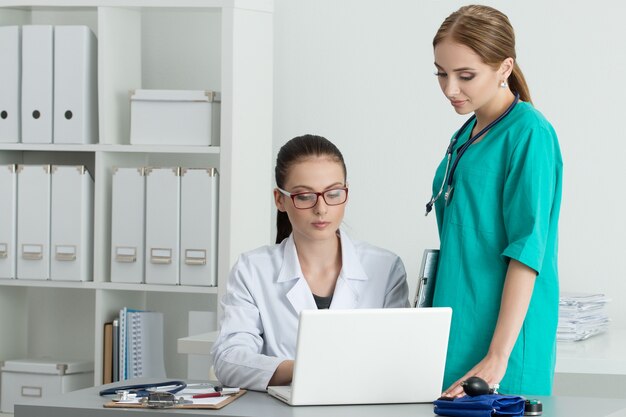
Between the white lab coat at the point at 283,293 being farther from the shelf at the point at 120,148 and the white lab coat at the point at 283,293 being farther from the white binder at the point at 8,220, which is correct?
the white binder at the point at 8,220

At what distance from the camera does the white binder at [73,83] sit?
A: 11.4 ft

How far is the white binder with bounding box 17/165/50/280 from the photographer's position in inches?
138

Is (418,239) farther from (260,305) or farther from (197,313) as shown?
(260,305)

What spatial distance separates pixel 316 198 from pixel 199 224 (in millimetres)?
1470

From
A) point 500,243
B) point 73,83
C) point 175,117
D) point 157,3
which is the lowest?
point 500,243

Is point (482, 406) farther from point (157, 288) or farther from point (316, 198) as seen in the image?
point (157, 288)

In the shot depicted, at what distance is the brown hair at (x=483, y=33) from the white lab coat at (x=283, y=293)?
0.45 meters

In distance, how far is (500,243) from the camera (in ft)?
6.38

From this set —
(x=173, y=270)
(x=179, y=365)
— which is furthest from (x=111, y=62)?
(x=179, y=365)

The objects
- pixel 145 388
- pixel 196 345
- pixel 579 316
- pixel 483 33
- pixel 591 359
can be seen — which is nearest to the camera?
pixel 145 388

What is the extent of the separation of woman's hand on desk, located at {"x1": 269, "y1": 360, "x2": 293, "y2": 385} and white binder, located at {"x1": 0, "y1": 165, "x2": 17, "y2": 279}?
2002 millimetres

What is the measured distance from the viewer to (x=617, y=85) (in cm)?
328

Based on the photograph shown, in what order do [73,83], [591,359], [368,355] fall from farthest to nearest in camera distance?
[73,83] < [591,359] < [368,355]

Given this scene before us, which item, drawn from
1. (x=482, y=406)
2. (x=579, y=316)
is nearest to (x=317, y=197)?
(x=482, y=406)
